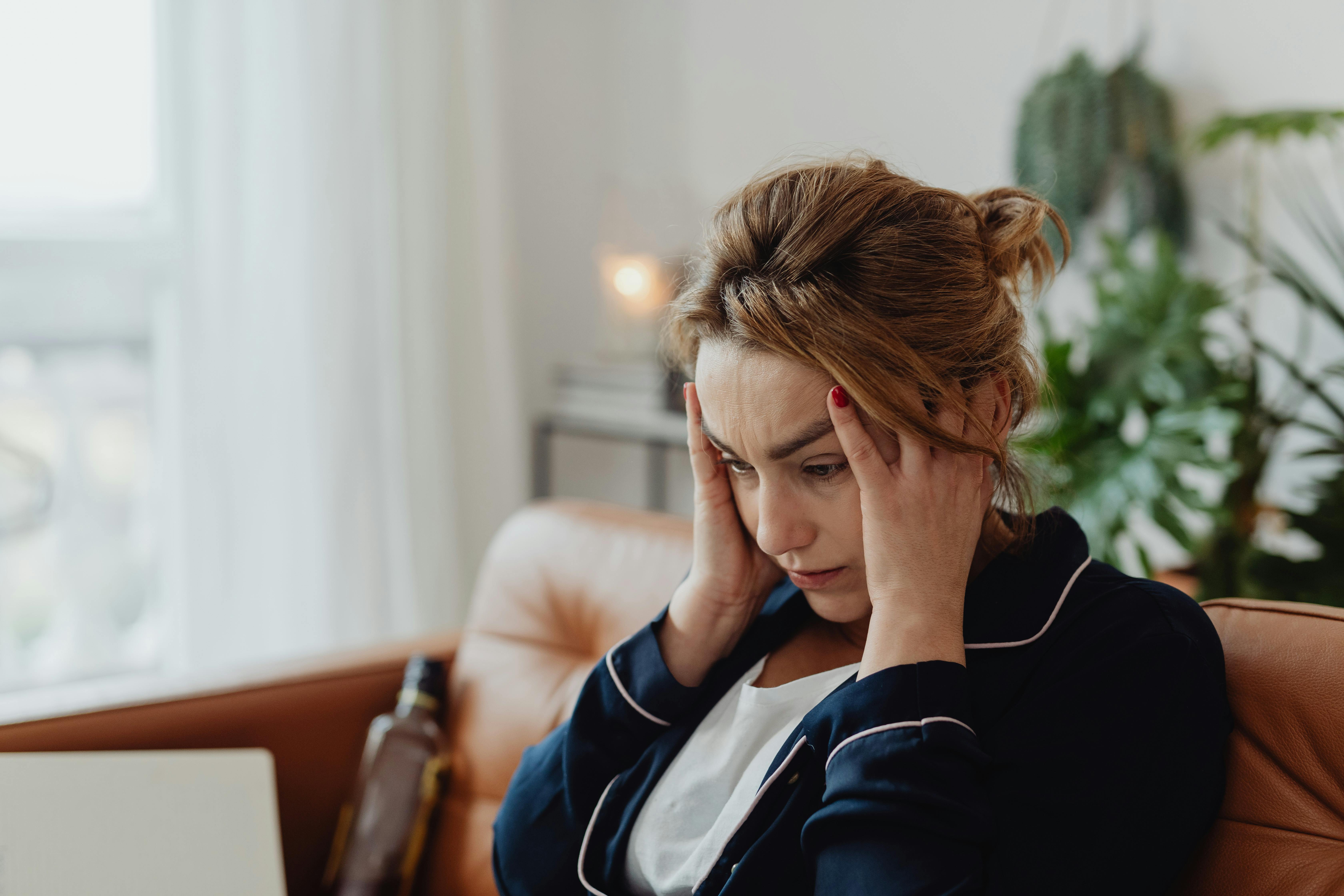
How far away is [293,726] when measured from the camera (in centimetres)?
139

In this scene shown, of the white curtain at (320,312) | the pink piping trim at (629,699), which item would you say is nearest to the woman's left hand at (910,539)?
the pink piping trim at (629,699)

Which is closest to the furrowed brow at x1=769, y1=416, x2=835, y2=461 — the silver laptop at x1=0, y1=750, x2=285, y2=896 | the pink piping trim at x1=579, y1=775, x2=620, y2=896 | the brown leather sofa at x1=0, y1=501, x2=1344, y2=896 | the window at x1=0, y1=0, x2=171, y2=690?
the pink piping trim at x1=579, y1=775, x2=620, y2=896

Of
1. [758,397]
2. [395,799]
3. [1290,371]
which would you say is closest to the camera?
[758,397]

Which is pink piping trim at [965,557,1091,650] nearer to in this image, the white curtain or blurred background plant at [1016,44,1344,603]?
blurred background plant at [1016,44,1344,603]

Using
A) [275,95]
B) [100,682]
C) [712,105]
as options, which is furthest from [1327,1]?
[100,682]

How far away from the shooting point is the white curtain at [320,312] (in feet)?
7.03

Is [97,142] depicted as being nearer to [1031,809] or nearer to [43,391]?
[43,391]

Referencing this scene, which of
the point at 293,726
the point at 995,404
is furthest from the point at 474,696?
the point at 995,404

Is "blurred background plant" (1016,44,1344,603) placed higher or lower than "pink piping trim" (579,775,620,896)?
higher

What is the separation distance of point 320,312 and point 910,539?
1721mm

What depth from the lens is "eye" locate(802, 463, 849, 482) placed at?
843 millimetres

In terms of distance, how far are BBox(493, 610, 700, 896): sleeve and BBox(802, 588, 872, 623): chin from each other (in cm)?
18

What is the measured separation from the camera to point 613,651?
3.43 ft

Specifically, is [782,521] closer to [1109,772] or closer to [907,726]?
[907,726]
